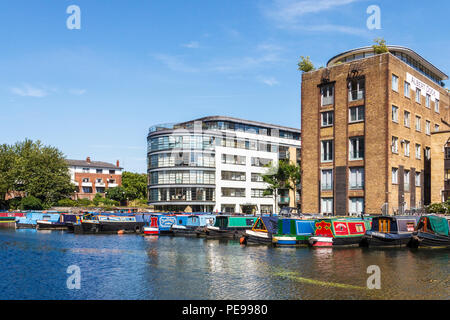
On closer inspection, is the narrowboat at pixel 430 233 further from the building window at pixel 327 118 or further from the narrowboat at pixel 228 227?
the building window at pixel 327 118

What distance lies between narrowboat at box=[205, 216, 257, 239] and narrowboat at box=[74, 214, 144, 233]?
13254 mm

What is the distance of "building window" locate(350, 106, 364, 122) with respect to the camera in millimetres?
50781

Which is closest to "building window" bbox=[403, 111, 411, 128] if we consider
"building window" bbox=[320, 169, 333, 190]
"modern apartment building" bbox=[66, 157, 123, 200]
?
"building window" bbox=[320, 169, 333, 190]

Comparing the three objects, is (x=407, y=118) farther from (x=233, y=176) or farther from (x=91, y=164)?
(x=91, y=164)

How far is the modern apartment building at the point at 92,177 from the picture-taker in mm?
123500

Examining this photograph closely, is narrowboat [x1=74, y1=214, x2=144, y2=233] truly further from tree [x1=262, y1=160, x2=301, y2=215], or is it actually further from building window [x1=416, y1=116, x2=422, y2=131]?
building window [x1=416, y1=116, x2=422, y2=131]

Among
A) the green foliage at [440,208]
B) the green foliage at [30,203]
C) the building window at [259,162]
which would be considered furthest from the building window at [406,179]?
the green foliage at [30,203]

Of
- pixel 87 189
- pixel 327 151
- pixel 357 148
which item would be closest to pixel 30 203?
pixel 87 189

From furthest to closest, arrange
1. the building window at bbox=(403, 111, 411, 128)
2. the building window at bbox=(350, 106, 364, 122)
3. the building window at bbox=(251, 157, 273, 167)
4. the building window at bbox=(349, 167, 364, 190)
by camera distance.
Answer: the building window at bbox=(251, 157, 273, 167)
the building window at bbox=(403, 111, 411, 128)
the building window at bbox=(350, 106, 364, 122)
the building window at bbox=(349, 167, 364, 190)

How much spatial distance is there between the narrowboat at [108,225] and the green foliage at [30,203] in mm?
35026

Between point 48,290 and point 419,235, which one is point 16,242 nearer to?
point 48,290

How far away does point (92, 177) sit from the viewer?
12594 centimetres
